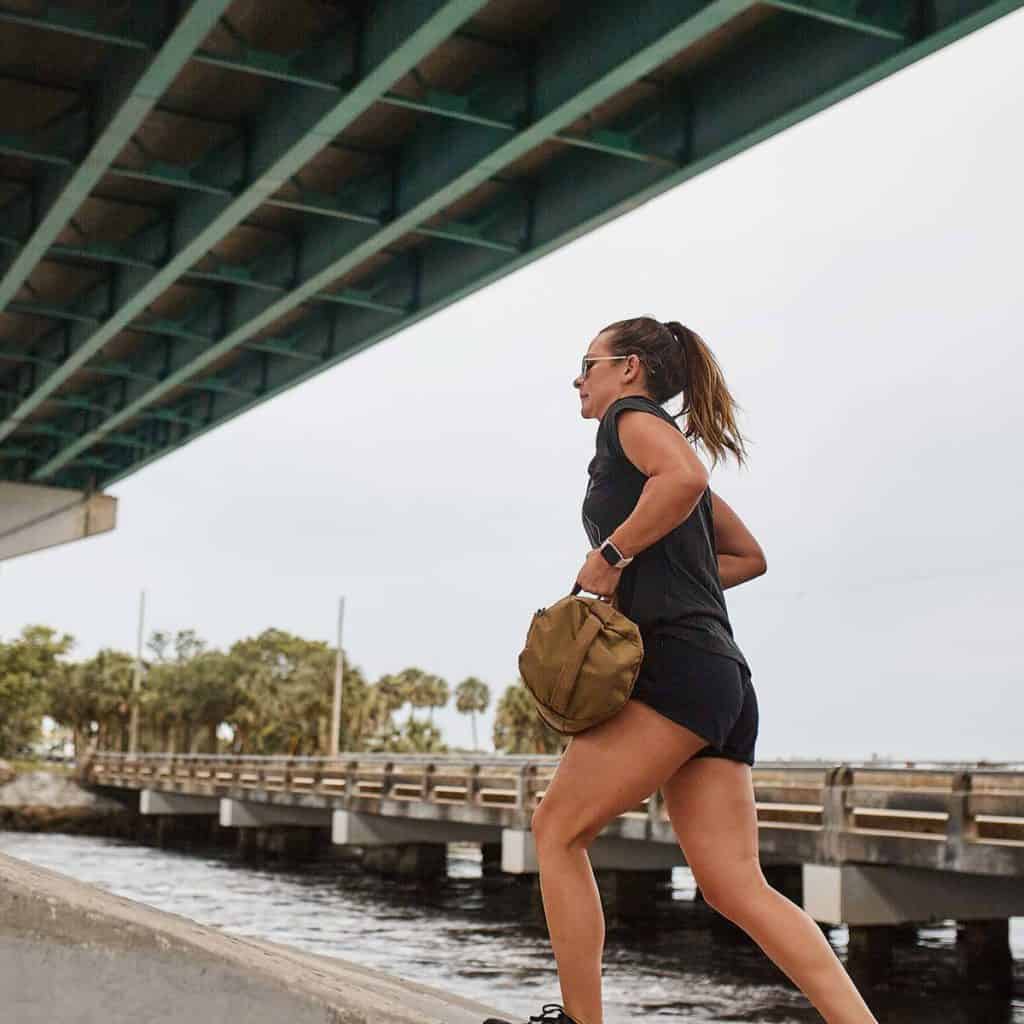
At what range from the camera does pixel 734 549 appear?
12.9 feet

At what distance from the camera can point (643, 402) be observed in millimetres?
3684

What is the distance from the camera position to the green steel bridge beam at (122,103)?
10.4 metres

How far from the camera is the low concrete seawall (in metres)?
3.03

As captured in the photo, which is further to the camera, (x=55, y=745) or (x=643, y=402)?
(x=55, y=745)

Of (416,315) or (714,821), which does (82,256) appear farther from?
(714,821)

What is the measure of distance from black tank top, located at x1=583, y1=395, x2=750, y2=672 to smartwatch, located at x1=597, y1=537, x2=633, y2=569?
0.26ft

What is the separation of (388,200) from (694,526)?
11014mm

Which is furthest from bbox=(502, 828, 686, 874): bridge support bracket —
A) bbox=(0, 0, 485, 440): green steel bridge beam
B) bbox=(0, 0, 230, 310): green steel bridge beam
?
bbox=(0, 0, 230, 310): green steel bridge beam

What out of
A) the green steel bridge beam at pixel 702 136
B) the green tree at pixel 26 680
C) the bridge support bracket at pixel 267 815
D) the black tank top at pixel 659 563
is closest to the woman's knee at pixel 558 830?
the black tank top at pixel 659 563

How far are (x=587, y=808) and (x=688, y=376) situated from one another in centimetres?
106

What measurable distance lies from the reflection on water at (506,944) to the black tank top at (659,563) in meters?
6.70

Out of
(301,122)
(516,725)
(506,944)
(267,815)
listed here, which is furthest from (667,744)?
(516,725)

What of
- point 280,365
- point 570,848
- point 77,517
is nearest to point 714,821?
point 570,848

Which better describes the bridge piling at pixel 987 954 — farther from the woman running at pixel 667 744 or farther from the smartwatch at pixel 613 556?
the smartwatch at pixel 613 556
